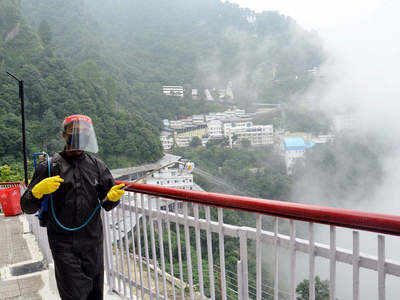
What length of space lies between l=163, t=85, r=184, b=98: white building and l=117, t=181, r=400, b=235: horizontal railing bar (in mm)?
76530

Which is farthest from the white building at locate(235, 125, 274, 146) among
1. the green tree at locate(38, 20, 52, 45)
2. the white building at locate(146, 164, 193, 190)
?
the white building at locate(146, 164, 193, 190)

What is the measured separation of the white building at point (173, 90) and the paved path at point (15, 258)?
7262 cm

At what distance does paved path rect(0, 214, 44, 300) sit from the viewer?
9.15 feet

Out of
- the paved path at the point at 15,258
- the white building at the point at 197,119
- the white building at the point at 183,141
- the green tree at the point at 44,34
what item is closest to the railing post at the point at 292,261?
the paved path at the point at 15,258

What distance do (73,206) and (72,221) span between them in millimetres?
75

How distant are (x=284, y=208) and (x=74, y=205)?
102 cm

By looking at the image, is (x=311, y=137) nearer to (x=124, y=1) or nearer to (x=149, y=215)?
(x=149, y=215)

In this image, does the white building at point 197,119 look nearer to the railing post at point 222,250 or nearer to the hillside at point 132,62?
the hillside at point 132,62

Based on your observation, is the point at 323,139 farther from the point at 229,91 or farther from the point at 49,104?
the point at 49,104

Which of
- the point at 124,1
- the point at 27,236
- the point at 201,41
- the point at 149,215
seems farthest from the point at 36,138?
the point at 124,1

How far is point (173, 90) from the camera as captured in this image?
79.2 meters

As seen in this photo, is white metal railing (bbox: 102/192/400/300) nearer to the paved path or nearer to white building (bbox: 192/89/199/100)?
the paved path

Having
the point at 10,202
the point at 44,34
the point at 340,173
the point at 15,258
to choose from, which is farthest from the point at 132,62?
the point at 15,258

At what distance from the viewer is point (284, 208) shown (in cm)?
124
